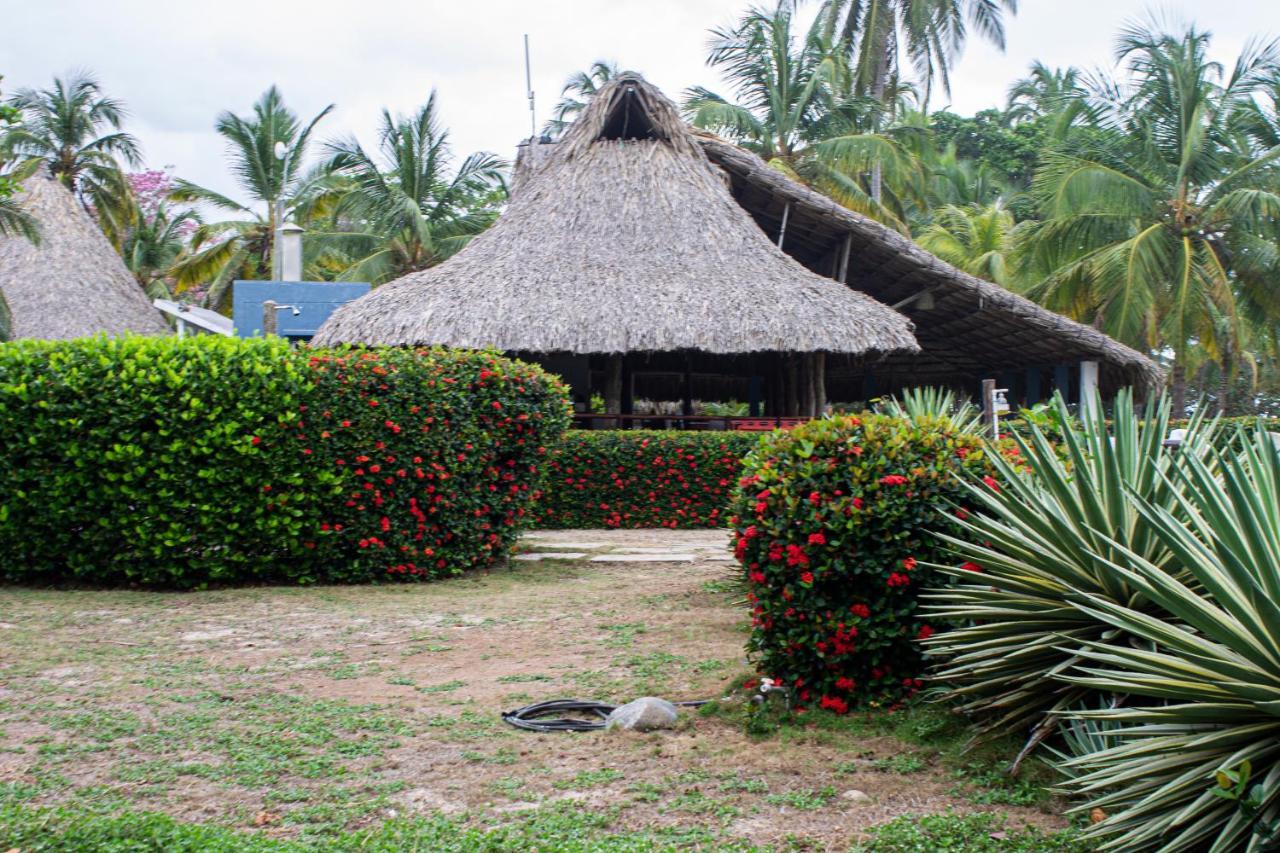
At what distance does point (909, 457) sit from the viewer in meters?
4.83

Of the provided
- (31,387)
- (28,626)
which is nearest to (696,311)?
(31,387)

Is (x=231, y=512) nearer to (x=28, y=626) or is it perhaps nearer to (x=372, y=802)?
(x=28, y=626)

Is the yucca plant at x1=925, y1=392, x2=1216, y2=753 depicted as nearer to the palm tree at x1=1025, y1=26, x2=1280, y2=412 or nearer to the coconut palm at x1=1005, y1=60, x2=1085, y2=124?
the palm tree at x1=1025, y1=26, x2=1280, y2=412

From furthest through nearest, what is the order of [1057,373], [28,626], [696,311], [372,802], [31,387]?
[1057,373] → [696,311] → [31,387] → [28,626] → [372,802]

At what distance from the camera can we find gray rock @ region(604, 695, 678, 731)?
4.74 m

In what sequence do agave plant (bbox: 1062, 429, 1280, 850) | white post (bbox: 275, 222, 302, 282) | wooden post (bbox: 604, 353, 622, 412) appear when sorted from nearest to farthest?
agave plant (bbox: 1062, 429, 1280, 850) < wooden post (bbox: 604, 353, 622, 412) < white post (bbox: 275, 222, 302, 282)

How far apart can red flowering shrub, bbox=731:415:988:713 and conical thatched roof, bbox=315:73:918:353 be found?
8.80 metres

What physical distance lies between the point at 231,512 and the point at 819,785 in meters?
5.81

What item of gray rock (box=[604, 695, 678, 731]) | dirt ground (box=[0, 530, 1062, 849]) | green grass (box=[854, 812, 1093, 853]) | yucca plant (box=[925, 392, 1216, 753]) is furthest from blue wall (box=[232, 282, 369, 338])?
green grass (box=[854, 812, 1093, 853])

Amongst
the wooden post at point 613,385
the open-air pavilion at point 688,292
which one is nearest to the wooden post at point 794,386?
the open-air pavilion at point 688,292

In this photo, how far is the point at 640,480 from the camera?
43.2ft

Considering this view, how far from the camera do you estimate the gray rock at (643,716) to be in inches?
187

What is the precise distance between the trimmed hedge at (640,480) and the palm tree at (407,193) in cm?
1438

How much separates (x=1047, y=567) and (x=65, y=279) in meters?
26.7
